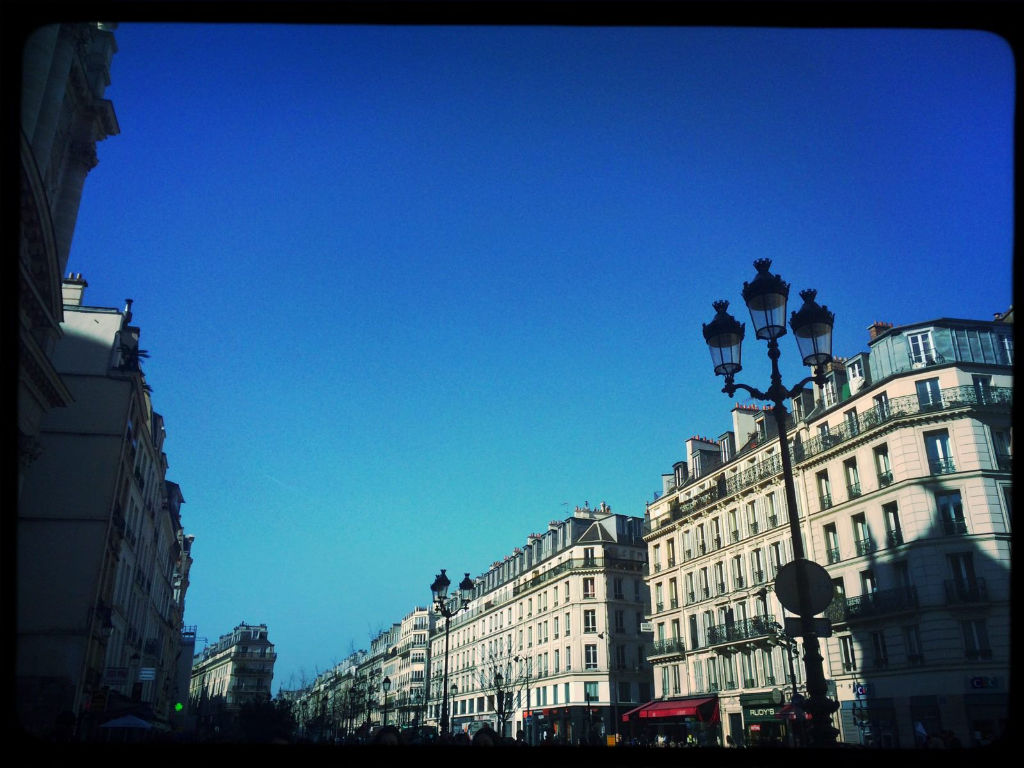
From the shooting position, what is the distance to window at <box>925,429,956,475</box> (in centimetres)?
3150

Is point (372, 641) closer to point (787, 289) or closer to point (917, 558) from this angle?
point (917, 558)

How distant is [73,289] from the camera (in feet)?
102

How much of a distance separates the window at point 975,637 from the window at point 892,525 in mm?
4023

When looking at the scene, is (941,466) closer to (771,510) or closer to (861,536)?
(861,536)

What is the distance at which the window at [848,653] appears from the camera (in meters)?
33.2

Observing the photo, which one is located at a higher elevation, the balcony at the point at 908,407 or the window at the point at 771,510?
the balcony at the point at 908,407

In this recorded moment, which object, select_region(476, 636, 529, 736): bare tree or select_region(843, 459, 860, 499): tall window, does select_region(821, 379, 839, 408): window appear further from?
select_region(476, 636, 529, 736): bare tree

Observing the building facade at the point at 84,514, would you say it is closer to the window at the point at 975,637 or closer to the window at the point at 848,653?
the window at the point at 848,653

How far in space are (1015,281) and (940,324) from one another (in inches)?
1367

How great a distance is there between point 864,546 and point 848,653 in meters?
4.69

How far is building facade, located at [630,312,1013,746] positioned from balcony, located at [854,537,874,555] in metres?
→ 0.09

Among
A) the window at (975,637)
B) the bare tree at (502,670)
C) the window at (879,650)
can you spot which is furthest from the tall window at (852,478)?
the bare tree at (502,670)

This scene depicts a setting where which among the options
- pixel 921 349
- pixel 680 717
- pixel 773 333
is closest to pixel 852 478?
pixel 921 349

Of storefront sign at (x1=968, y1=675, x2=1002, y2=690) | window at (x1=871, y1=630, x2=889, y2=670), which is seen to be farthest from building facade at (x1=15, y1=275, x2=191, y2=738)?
storefront sign at (x1=968, y1=675, x2=1002, y2=690)
